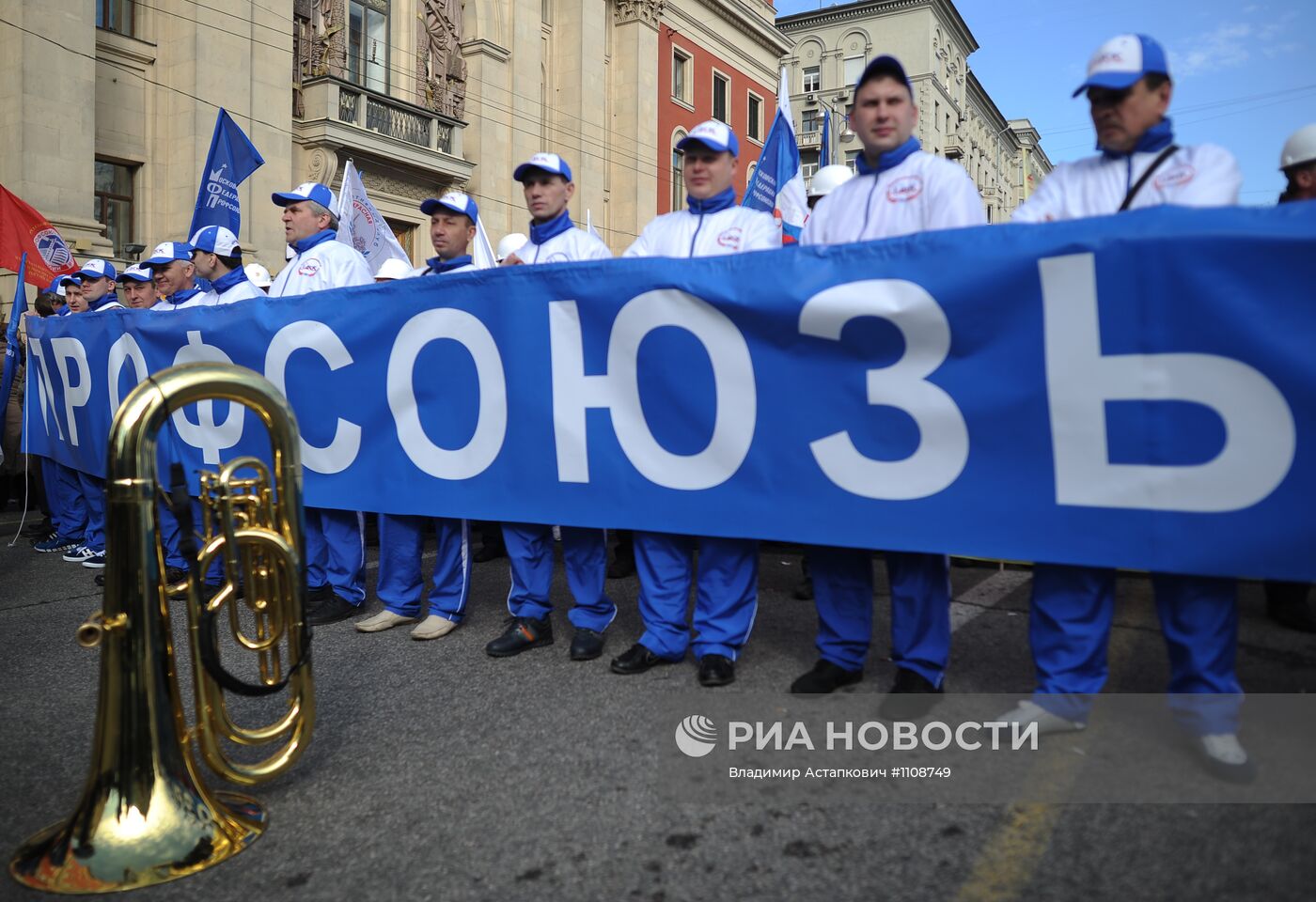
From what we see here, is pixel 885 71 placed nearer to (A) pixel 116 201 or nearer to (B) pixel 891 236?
(B) pixel 891 236

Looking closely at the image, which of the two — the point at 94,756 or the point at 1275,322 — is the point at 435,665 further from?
the point at 1275,322

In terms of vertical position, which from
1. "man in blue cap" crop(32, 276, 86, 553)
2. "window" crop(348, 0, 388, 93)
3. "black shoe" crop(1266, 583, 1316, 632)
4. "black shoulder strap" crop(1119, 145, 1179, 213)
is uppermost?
"window" crop(348, 0, 388, 93)

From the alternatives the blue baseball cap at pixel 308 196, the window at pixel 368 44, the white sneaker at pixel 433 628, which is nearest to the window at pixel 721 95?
the window at pixel 368 44

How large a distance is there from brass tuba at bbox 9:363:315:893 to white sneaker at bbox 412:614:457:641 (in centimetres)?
177

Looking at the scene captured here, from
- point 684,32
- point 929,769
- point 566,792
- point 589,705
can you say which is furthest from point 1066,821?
point 684,32

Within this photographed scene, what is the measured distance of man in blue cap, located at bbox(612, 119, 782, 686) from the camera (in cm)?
369

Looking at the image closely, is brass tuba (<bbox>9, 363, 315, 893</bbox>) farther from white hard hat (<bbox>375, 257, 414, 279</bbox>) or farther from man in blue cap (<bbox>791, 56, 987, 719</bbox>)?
white hard hat (<bbox>375, 257, 414, 279</bbox>)

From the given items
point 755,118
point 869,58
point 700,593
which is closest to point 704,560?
point 700,593

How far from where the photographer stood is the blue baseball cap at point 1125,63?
9.32ft

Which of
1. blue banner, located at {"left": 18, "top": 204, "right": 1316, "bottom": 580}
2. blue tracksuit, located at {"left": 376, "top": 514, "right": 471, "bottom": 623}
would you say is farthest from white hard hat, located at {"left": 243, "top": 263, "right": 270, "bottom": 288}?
blue tracksuit, located at {"left": 376, "top": 514, "right": 471, "bottom": 623}

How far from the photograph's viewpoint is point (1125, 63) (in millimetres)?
2857

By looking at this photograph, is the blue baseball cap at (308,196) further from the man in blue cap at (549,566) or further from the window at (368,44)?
the window at (368,44)

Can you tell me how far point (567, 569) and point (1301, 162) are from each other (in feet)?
11.6

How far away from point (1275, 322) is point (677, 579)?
220 centimetres
